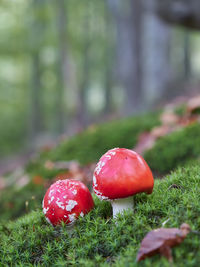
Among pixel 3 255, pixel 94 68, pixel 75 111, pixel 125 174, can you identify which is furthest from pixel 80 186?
pixel 94 68

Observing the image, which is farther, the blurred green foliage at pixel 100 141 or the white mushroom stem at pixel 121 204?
the blurred green foliage at pixel 100 141

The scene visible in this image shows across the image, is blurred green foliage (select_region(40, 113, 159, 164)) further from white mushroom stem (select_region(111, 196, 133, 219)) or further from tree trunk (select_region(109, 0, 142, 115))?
white mushroom stem (select_region(111, 196, 133, 219))

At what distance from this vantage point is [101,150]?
18.3 feet

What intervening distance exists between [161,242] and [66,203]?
95cm

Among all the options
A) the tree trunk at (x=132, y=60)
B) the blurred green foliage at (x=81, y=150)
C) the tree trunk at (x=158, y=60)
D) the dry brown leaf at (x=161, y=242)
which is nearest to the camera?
the dry brown leaf at (x=161, y=242)

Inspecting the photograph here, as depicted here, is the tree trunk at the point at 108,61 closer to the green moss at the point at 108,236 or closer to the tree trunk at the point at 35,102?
the tree trunk at the point at 35,102

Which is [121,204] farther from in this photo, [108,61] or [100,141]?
[108,61]

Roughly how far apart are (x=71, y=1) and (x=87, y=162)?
12.5 meters

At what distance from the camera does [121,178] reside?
227cm

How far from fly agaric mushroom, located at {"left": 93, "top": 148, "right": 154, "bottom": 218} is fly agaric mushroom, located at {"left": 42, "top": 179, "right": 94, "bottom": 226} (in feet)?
0.71

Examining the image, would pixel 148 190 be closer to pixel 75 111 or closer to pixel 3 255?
pixel 3 255

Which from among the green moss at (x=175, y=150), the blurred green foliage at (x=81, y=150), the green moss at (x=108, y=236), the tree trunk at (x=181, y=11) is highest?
the tree trunk at (x=181, y=11)

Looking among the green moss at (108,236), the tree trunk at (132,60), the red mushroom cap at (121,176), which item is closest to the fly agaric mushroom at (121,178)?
the red mushroom cap at (121,176)

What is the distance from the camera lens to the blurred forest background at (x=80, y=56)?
9.12 m
